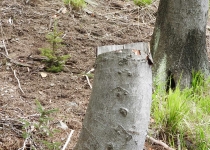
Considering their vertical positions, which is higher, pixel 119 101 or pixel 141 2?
pixel 141 2

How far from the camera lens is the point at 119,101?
1.75m

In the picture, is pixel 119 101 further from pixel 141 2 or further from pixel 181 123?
pixel 141 2

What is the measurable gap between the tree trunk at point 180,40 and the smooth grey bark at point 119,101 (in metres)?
1.88

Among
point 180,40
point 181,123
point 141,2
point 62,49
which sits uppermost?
point 141,2

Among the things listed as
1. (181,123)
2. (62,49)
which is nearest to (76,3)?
(62,49)

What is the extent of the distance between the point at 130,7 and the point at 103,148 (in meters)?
4.49

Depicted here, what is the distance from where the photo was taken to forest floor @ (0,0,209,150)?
2762mm

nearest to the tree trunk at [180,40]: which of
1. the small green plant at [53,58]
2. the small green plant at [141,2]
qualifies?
the small green plant at [53,58]

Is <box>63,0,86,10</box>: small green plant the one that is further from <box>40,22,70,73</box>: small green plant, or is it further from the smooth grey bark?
the smooth grey bark

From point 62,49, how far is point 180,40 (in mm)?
1342

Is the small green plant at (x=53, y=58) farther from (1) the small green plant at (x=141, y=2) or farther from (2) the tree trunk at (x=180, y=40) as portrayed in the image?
(1) the small green plant at (x=141, y=2)

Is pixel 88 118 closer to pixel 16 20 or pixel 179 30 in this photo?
pixel 179 30

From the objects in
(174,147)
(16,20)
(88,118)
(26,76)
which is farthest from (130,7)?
(88,118)

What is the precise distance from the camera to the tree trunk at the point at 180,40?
3621 millimetres
